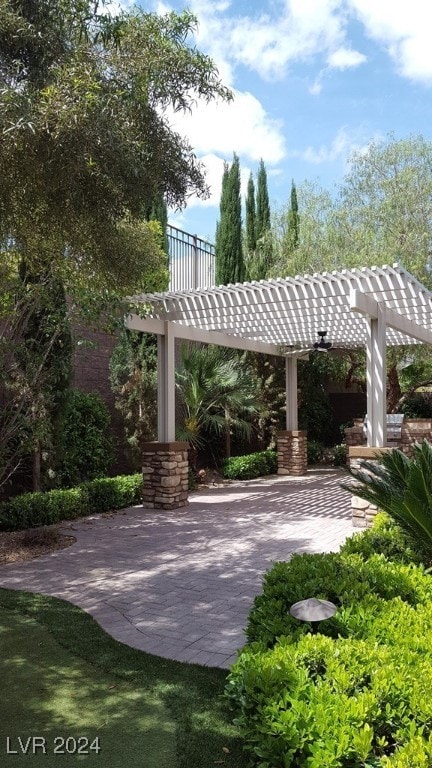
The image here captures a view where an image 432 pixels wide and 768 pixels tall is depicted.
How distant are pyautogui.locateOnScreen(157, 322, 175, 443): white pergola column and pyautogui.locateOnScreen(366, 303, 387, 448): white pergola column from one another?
3.30 m

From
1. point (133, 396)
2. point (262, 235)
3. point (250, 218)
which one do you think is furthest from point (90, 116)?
point (250, 218)

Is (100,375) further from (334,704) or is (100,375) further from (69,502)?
(334,704)

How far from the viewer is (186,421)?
1223cm

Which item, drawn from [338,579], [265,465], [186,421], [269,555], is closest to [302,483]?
[265,465]

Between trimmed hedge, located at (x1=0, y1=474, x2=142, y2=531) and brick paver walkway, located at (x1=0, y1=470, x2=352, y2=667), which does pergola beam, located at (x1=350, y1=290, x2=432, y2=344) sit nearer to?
brick paver walkway, located at (x1=0, y1=470, x2=352, y2=667)

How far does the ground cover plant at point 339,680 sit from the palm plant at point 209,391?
858 cm

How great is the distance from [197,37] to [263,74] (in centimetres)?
428

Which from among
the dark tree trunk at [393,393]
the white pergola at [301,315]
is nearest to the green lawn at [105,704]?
the white pergola at [301,315]

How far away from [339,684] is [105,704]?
138cm

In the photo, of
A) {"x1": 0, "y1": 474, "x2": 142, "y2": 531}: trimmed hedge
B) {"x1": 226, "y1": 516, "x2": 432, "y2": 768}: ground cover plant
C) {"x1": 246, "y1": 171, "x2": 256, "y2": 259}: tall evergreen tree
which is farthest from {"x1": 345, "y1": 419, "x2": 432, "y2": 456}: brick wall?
{"x1": 226, "y1": 516, "x2": 432, "y2": 768}: ground cover plant

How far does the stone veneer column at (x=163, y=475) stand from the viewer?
9492 millimetres

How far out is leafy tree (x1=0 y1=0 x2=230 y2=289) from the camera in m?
3.74

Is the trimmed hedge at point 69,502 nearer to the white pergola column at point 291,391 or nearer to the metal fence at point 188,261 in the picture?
the white pergola column at point 291,391

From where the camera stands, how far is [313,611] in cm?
297
